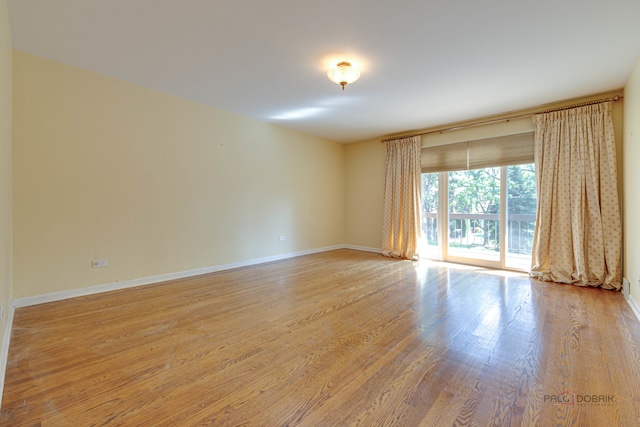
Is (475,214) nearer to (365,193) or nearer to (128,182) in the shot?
(365,193)

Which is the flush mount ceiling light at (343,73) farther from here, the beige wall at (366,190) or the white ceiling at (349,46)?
the beige wall at (366,190)

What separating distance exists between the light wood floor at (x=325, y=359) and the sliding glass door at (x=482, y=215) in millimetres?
1273

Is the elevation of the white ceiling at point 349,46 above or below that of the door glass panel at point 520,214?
above

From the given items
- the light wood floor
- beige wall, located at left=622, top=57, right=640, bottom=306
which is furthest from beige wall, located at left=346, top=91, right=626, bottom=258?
the light wood floor

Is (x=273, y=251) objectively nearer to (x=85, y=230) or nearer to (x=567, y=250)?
(x=85, y=230)

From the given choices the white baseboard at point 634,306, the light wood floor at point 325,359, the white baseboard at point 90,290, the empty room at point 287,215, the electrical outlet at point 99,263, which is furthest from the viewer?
the electrical outlet at point 99,263

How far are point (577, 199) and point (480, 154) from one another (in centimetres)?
149

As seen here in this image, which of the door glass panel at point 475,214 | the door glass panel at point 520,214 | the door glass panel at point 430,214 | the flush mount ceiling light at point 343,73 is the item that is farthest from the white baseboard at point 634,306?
the flush mount ceiling light at point 343,73

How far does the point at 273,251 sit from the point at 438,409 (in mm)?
4168

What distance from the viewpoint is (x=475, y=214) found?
493cm

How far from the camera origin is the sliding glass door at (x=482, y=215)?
4.43m

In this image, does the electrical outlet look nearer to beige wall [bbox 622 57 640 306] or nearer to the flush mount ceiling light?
the flush mount ceiling light

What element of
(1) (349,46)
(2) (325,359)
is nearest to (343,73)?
(1) (349,46)

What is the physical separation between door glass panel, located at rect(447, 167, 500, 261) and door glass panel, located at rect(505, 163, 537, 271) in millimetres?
169
